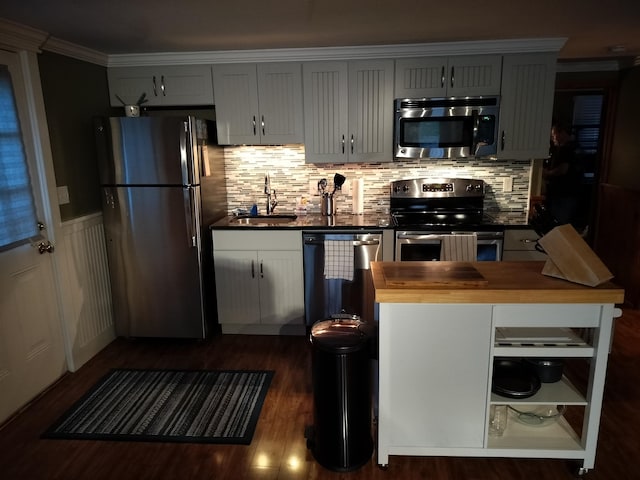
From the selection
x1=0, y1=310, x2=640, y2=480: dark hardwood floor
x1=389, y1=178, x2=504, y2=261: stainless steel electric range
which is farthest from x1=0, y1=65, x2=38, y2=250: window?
x1=389, y1=178, x2=504, y2=261: stainless steel electric range

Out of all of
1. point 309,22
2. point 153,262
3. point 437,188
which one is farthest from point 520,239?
point 153,262

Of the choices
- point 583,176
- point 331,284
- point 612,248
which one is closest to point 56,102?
point 331,284

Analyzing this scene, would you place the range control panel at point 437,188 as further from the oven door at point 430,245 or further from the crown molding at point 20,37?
the crown molding at point 20,37

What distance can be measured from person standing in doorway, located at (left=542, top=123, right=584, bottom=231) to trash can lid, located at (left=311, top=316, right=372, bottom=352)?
3.92 metres

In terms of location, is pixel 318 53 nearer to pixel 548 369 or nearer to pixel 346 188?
pixel 346 188

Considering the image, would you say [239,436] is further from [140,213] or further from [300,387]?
[140,213]

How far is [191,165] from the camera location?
3.13m

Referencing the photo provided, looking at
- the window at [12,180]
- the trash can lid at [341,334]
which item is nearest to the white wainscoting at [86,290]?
the window at [12,180]

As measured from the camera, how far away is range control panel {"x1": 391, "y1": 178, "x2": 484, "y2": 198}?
3609mm

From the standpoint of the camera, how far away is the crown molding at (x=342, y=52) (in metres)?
3.19

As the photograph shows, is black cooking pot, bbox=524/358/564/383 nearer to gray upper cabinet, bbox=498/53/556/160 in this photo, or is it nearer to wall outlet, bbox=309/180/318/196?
gray upper cabinet, bbox=498/53/556/160

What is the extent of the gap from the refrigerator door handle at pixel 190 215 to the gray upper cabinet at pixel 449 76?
5.67ft

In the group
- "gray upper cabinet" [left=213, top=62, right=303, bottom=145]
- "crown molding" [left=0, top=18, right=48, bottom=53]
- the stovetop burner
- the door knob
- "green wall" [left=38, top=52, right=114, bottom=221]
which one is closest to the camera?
"crown molding" [left=0, top=18, right=48, bottom=53]

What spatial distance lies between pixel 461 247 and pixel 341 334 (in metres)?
1.53
